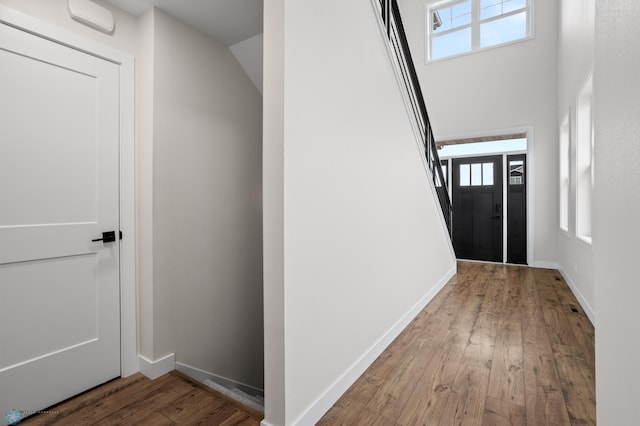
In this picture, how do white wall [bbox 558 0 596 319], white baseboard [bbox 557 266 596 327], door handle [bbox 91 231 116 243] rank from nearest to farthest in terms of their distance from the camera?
door handle [bbox 91 231 116 243] < white baseboard [bbox 557 266 596 327] < white wall [bbox 558 0 596 319]

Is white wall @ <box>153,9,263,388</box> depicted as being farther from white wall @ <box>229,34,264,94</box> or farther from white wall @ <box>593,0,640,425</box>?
white wall @ <box>593,0,640,425</box>

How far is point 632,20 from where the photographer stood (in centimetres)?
74

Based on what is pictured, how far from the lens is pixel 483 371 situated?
194 centimetres

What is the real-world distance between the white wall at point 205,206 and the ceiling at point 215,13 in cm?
7

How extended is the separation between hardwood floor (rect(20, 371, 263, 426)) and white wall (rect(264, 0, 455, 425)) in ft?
1.33

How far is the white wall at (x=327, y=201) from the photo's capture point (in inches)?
53.4

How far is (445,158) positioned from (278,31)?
18.0ft

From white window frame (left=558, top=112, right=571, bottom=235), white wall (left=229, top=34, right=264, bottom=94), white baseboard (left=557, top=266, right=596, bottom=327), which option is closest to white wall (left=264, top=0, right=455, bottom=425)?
white wall (left=229, top=34, right=264, bottom=94)

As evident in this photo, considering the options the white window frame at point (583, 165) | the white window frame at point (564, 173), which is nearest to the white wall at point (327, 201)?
the white window frame at point (583, 165)

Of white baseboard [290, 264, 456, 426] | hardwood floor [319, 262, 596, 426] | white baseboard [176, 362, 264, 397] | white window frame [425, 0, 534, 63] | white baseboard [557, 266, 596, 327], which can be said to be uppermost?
white window frame [425, 0, 534, 63]

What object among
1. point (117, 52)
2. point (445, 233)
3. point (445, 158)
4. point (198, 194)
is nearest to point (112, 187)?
point (198, 194)

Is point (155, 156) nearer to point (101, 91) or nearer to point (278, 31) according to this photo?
point (101, 91)

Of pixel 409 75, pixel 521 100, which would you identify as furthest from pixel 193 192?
pixel 521 100

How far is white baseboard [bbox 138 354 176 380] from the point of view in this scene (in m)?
1.90
